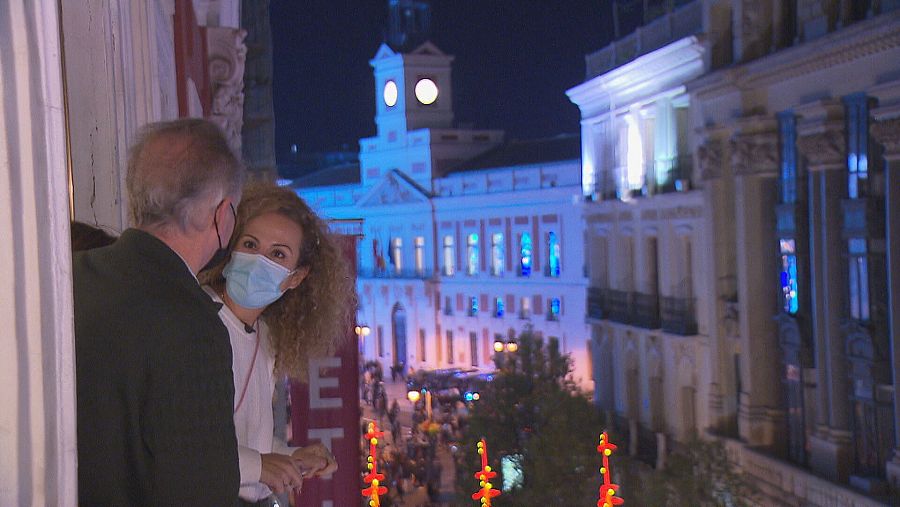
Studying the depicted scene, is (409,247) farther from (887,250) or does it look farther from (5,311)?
(5,311)

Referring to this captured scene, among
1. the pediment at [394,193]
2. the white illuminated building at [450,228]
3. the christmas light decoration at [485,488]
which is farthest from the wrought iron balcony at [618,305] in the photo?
the pediment at [394,193]

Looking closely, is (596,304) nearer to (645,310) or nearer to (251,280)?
(645,310)

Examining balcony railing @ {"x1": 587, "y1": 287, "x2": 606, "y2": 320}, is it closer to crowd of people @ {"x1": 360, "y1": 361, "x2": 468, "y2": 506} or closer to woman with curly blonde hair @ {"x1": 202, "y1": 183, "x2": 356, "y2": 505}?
crowd of people @ {"x1": 360, "y1": 361, "x2": 468, "y2": 506}

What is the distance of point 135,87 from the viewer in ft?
13.2

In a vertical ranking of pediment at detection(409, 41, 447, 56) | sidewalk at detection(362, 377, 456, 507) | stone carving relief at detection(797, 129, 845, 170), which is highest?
pediment at detection(409, 41, 447, 56)

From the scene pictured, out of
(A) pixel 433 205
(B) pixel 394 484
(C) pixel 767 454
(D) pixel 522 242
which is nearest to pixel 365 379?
(D) pixel 522 242

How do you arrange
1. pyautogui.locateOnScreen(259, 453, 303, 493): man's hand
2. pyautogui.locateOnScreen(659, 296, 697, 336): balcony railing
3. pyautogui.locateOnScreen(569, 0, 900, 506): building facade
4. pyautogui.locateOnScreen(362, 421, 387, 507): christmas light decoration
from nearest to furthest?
pyautogui.locateOnScreen(259, 453, 303, 493): man's hand
pyautogui.locateOnScreen(362, 421, 387, 507): christmas light decoration
pyautogui.locateOnScreen(569, 0, 900, 506): building facade
pyautogui.locateOnScreen(659, 296, 697, 336): balcony railing

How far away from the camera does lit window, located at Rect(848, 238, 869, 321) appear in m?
18.1

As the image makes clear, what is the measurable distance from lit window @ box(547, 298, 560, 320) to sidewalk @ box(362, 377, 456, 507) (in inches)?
222

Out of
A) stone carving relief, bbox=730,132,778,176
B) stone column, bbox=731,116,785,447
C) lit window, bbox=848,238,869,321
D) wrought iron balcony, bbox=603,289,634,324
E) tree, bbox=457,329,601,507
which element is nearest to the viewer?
lit window, bbox=848,238,869,321

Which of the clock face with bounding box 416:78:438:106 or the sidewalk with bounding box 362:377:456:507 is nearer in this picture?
the sidewalk with bounding box 362:377:456:507

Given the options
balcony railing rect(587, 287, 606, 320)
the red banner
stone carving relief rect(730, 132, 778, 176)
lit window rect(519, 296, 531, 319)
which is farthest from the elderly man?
lit window rect(519, 296, 531, 319)

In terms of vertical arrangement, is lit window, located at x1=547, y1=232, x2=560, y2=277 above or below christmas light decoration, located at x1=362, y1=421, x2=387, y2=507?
above

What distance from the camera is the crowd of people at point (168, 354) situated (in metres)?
1.96
